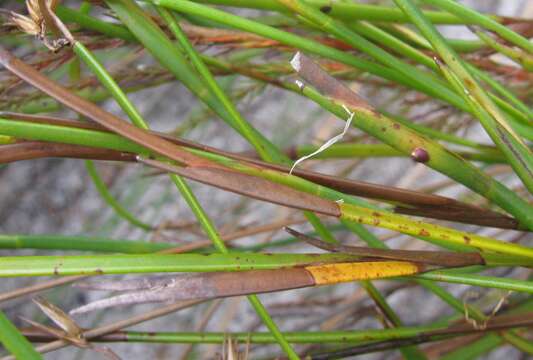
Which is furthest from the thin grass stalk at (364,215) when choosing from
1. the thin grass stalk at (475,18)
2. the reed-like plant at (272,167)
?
the thin grass stalk at (475,18)

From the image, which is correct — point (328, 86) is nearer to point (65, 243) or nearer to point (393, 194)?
point (393, 194)

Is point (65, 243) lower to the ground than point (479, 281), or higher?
higher

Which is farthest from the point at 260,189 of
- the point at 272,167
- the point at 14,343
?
the point at 14,343

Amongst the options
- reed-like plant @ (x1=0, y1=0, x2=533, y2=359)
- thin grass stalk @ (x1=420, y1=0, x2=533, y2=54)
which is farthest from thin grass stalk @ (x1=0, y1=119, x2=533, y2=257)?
thin grass stalk @ (x1=420, y1=0, x2=533, y2=54)

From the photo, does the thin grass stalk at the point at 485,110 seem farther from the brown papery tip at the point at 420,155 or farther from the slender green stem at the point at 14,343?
the slender green stem at the point at 14,343

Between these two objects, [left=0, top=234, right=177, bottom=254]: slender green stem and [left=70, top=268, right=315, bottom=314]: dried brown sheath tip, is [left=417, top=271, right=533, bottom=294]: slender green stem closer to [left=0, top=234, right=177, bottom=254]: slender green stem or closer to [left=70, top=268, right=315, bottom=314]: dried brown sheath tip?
[left=70, top=268, right=315, bottom=314]: dried brown sheath tip
